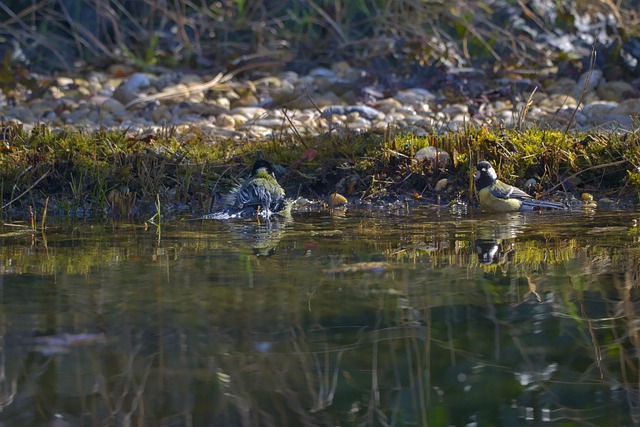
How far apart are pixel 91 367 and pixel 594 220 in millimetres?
3386

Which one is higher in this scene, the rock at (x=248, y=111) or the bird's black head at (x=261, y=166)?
the rock at (x=248, y=111)

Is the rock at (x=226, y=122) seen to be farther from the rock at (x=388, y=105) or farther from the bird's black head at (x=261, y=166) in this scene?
the bird's black head at (x=261, y=166)

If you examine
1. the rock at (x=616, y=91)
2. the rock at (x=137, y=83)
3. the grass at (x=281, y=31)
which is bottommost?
the rock at (x=616, y=91)

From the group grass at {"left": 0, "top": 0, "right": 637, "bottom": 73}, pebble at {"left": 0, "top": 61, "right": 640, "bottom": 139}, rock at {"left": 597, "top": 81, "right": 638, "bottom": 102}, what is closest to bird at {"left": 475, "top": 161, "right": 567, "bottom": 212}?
pebble at {"left": 0, "top": 61, "right": 640, "bottom": 139}

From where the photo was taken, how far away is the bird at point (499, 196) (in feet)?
18.3

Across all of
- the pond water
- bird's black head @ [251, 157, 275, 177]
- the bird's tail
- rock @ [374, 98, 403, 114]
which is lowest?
the pond water

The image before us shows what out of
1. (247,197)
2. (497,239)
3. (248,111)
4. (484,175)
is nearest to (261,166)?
(247,197)

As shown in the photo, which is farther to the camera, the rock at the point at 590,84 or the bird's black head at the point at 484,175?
the rock at the point at 590,84

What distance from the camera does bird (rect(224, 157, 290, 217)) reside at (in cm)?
557

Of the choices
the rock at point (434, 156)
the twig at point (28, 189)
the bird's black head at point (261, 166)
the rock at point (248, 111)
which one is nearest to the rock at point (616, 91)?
the rock at point (248, 111)

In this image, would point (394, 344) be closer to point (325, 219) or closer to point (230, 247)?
point (230, 247)

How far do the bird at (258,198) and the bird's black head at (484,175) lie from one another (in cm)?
115

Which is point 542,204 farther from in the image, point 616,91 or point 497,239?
point 616,91

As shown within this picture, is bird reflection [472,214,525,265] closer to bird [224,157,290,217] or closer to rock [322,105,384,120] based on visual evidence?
bird [224,157,290,217]
